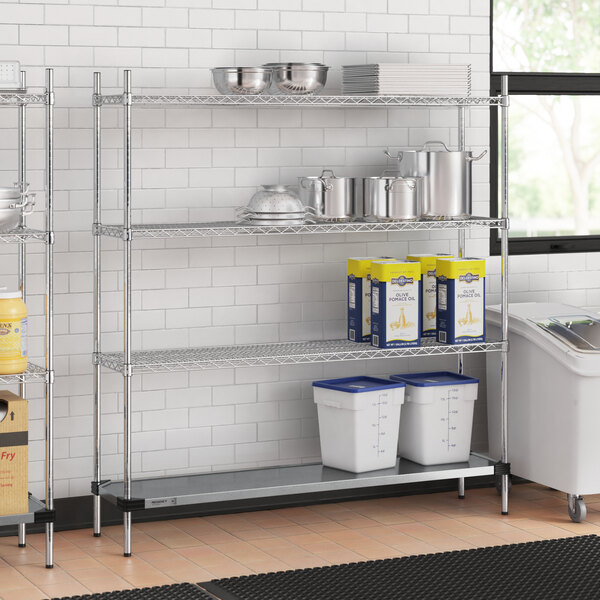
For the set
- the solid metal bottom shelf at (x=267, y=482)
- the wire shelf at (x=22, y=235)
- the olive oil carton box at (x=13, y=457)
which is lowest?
the solid metal bottom shelf at (x=267, y=482)

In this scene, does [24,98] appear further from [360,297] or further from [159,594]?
[159,594]

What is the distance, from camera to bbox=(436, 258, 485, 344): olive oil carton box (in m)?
4.77

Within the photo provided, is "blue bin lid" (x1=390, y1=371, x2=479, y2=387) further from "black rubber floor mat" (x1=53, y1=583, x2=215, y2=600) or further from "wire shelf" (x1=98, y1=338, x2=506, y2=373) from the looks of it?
"black rubber floor mat" (x1=53, y1=583, x2=215, y2=600)

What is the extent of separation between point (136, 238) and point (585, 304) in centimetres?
216

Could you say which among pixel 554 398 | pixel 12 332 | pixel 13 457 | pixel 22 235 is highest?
pixel 22 235

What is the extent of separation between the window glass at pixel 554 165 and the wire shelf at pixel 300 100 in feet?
2.29

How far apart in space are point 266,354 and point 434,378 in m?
0.83

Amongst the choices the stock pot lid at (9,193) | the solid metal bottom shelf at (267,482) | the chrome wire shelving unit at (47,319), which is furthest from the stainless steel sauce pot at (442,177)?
the stock pot lid at (9,193)

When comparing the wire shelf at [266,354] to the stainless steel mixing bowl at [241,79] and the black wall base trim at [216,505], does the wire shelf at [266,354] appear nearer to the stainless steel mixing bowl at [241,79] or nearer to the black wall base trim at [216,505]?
the black wall base trim at [216,505]

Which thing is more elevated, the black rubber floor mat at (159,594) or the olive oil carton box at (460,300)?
the olive oil carton box at (460,300)

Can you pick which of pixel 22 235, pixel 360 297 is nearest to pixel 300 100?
pixel 360 297

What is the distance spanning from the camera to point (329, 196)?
4719 millimetres

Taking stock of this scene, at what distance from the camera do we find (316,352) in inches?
184

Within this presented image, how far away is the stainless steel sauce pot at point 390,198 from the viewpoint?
4.73 metres
